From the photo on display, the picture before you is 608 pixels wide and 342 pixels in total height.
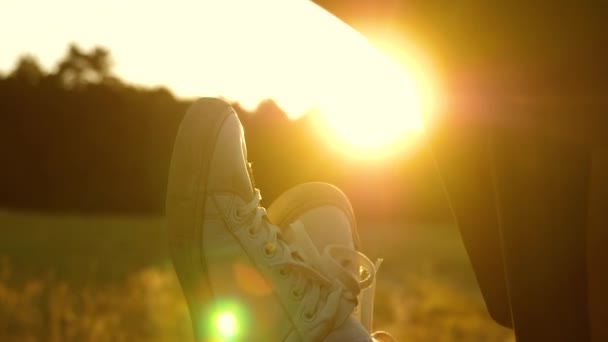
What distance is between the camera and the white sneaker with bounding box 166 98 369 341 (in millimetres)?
1928

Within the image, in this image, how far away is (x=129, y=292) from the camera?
6480 millimetres

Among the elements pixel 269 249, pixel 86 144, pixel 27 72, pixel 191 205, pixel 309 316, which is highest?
pixel 191 205

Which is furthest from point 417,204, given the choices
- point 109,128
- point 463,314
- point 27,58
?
point 463,314

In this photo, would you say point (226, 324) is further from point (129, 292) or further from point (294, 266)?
point (129, 292)

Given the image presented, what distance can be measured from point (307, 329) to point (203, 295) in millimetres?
230

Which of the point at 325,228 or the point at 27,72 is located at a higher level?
the point at 325,228

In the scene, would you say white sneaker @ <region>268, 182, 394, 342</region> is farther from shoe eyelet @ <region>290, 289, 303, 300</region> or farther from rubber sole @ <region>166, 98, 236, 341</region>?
rubber sole @ <region>166, 98, 236, 341</region>

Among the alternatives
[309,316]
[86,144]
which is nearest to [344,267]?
[309,316]

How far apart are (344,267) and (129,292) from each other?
4611 mm

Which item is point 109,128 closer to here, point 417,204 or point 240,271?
point 417,204

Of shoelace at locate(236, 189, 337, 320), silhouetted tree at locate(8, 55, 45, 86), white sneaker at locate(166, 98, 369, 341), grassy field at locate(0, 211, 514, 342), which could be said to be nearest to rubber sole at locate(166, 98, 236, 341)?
white sneaker at locate(166, 98, 369, 341)

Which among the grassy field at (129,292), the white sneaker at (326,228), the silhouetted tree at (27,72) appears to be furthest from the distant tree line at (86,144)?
the white sneaker at (326,228)

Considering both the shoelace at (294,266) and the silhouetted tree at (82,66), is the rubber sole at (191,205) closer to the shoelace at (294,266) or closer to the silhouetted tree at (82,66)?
the shoelace at (294,266)

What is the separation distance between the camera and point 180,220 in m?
1.98
